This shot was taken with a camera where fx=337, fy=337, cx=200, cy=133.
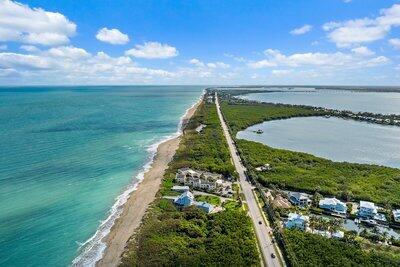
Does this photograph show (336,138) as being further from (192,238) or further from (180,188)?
(192,238)

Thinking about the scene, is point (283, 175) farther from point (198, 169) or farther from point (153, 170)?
point (153, 170)

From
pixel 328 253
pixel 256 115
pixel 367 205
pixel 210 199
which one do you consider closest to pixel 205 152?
pixel 210 199

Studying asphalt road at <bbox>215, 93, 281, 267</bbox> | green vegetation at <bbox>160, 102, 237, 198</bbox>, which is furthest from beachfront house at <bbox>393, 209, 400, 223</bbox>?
green vegetation at <bbox>160, 102, 237, 198</bbox>

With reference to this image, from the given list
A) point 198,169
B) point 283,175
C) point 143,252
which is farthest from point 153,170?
point 143,252

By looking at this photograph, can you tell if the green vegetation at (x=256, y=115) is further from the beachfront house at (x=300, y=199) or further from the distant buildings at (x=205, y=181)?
the beachfront house at (x=300, y=199)

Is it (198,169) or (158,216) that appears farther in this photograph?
(198,169)

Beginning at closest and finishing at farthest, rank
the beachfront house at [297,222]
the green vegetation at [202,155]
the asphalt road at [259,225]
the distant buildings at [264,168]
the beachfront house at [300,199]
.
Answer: the asphalt road at [259,225]
the beachfront house at [297,222]
the beachfront house at [300,199]
the green vegetation at [202,155]
the distant buildings at [264,168]

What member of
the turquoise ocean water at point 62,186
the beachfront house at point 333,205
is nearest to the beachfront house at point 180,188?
the turquoise ocean water at point 62,186
